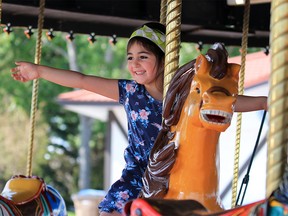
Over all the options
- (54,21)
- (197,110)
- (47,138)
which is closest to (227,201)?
(54,21)

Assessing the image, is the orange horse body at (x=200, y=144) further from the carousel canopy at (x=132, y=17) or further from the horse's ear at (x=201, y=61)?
the carousel canopy at (x=132, y=17)

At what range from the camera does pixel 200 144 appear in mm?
2654

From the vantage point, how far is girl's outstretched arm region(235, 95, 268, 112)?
3.10 metres

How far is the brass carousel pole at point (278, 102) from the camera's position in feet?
7.02

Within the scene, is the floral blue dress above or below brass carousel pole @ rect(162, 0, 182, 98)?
below

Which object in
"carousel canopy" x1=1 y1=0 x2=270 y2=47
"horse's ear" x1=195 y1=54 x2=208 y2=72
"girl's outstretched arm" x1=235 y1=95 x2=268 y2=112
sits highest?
"carousel canopy" x1=1 y1=0 x2=270 y2=47

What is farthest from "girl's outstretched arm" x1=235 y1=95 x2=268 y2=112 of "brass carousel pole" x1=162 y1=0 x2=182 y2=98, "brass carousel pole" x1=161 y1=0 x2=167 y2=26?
"brass carousel pole" x1=161 y1=0 x2=167 y2=26

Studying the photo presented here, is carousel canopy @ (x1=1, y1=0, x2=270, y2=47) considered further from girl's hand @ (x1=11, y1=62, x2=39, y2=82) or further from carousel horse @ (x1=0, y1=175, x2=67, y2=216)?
carousel horse @ (x1=0, y1=175, x2=67, y2=216)

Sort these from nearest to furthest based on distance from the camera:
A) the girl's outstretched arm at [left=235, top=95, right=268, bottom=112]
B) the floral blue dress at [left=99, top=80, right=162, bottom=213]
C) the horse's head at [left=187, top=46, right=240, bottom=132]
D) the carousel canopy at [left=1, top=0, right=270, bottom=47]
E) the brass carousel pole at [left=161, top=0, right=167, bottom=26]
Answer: the horse's head at [left=187, top=46, right=240, bottom=132] → the girl's outstretched arm at [left=235, top=95, right=268, bottom=112] → the floral blue dress at [left=99, top=80, right=162, bottom=213] → the brass carousel pole at [left=161, top=0, right=167, bottom=26] → the carousel canopy at [left=1, top=0, right=270, bottom=47]

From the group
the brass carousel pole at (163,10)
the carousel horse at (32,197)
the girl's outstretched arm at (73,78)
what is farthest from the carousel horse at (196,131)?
the brass carousel pole at (163,10)

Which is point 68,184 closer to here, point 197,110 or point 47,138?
point 47,138

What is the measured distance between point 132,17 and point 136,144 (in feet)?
6.92

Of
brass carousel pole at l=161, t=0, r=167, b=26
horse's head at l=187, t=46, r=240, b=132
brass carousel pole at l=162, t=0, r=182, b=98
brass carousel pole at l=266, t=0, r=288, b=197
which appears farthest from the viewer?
brass carousel pole at l=161, t=0, r=167, b=26

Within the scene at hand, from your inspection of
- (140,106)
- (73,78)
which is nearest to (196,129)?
(140,106)
